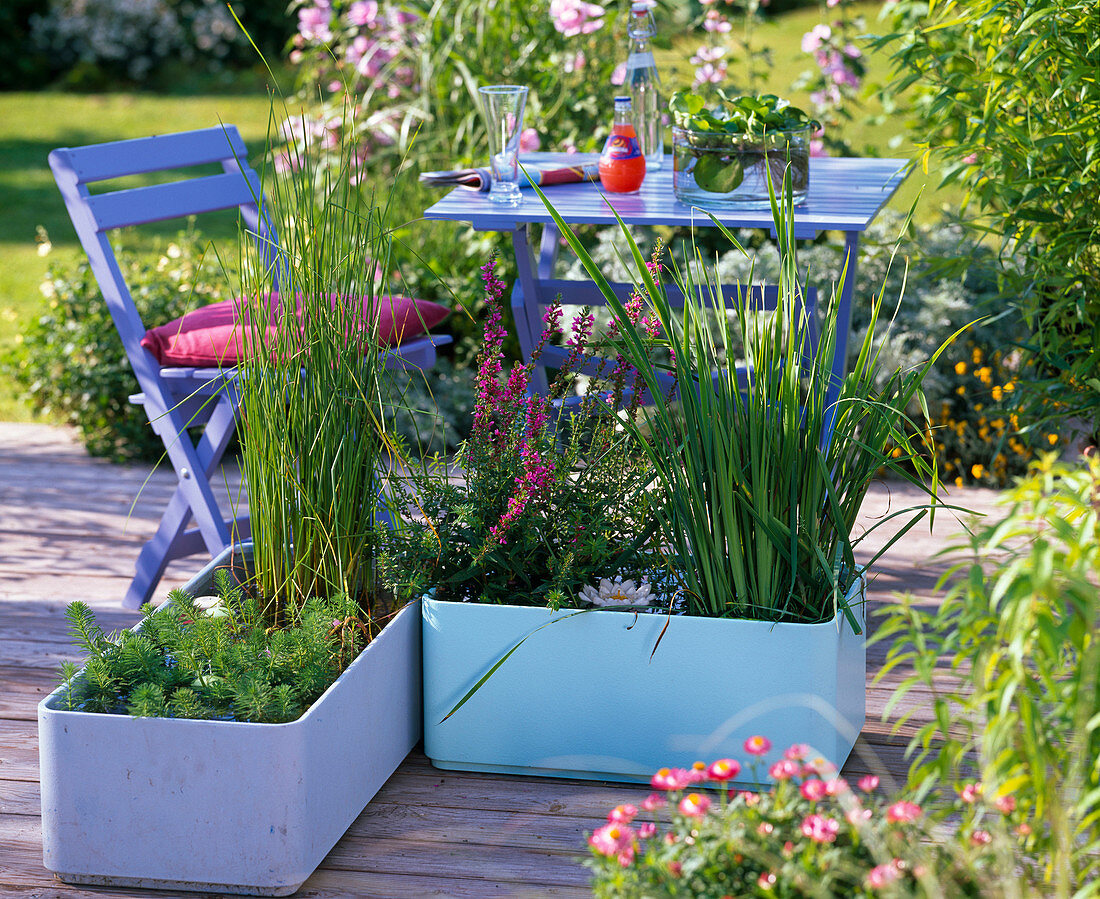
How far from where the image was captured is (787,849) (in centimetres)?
134

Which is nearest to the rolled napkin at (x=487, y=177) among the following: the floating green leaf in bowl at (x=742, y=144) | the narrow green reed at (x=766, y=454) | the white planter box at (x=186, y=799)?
the floating green leaf in bowl at (x=742, y=144)

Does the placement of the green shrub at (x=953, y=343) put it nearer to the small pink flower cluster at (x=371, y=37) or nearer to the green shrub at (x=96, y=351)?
the small pink flower cluster at (x=371, y=37)

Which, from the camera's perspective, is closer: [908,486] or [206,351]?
[206,351]

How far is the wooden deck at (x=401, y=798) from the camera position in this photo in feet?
6.13

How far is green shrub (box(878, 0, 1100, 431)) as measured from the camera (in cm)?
259

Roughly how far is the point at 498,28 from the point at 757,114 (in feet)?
6.78

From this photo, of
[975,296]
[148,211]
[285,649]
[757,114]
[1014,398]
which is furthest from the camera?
[975,296]

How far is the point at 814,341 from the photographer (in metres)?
3.01

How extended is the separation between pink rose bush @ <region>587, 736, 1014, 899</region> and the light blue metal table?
987 millimetres

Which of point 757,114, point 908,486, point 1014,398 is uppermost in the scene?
point 757,114

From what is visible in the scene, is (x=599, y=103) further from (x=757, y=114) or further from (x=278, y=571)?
(x=278, y=571)

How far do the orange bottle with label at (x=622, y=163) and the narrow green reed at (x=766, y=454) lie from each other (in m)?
0.82


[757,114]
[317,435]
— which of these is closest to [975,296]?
[757,114]

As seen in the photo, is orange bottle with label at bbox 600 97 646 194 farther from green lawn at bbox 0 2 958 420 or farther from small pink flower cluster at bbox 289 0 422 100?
green lawn at bbox 0 2 958 420
